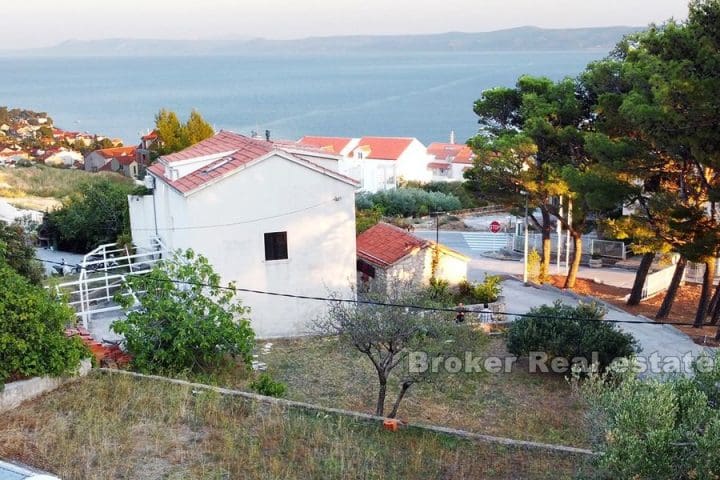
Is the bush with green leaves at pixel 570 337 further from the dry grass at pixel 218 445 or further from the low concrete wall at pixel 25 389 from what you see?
the low concrete wall at pixel 25 389

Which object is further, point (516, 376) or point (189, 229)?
point (189, 229)

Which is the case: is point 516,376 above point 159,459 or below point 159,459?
below

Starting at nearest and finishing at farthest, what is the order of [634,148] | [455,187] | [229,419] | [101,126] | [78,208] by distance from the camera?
1. [229,419]
2. [634,148]
3. [78,208]
4. [455,187]
5. [101,126]

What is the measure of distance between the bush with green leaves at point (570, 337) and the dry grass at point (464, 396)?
70 centimetres

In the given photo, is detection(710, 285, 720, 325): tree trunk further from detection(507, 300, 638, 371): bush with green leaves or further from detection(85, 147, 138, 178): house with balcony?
detection(85, 147, 138, 178): house with balcony

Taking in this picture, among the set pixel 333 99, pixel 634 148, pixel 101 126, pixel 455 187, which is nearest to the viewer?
pixel 634 148

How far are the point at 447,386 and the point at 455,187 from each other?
44690 millimetres

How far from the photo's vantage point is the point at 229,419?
38.9ft

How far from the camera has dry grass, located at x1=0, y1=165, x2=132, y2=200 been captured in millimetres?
55750

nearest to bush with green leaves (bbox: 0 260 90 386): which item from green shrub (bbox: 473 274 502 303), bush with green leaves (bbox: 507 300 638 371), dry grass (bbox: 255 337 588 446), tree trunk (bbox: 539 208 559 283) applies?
dry grass (bbox: 255 337 588 446)

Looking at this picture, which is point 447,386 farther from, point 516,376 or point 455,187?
point 455,187

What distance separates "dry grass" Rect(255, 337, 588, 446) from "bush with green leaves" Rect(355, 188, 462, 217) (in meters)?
26.6

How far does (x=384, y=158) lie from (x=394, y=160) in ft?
4.03

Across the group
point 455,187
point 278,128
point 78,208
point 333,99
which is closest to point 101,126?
point 278,128
